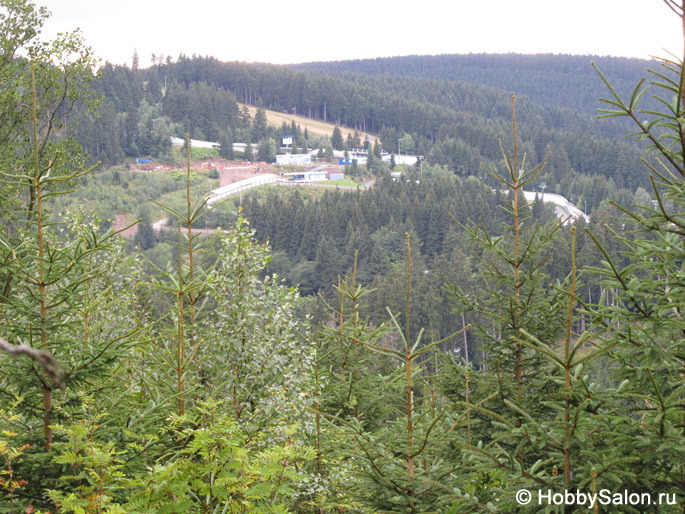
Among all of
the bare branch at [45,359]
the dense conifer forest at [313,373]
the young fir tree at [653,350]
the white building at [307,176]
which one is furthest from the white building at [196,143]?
the bare branch at [45,359]

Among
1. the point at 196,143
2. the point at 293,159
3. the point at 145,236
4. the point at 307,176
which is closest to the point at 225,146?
the point at 196,143

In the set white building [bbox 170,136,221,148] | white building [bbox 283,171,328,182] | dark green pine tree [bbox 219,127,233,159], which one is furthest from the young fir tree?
white building [bbox 170,136,221,148]

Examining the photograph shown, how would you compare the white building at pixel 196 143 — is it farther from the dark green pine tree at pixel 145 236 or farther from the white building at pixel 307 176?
the dark green pine tree at pixel 145 236

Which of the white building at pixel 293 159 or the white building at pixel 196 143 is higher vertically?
the white building at pixel 196 143

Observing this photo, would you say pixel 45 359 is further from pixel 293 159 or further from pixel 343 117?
pixel 343 117

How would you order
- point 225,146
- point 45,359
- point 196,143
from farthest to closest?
point 196,143, point 225,146, point 45,359

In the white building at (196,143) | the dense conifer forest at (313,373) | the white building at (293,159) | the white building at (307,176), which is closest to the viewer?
the dense conifer forest at (313,373)

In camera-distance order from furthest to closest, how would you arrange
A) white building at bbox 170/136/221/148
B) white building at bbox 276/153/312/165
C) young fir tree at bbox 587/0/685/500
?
white building at bbox 276/153/312/165
white building at bbox 170/136/221/148
young fir tree at bbox 587/0/685/500

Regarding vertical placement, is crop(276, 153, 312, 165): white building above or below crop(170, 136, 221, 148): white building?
below

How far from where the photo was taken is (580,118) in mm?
181375

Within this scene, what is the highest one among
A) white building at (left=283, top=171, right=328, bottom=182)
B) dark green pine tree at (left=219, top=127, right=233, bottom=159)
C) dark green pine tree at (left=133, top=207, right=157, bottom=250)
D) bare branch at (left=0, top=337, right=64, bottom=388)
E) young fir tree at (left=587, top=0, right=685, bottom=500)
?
bare branch at (left=0, top=337, right=64, bottom=388)

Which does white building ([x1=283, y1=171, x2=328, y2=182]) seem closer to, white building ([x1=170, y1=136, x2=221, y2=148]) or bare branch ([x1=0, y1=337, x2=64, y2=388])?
white building ([x1=170, y1=136, x2=221, y2=148])

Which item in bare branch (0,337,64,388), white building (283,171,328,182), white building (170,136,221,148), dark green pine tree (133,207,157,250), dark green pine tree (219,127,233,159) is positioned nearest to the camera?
bare branch (0,337,64,388)

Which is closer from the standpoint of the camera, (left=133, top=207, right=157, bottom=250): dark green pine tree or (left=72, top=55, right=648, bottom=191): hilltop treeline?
(left=133, top=207, right=157, bottom=250): dark green pine tree
